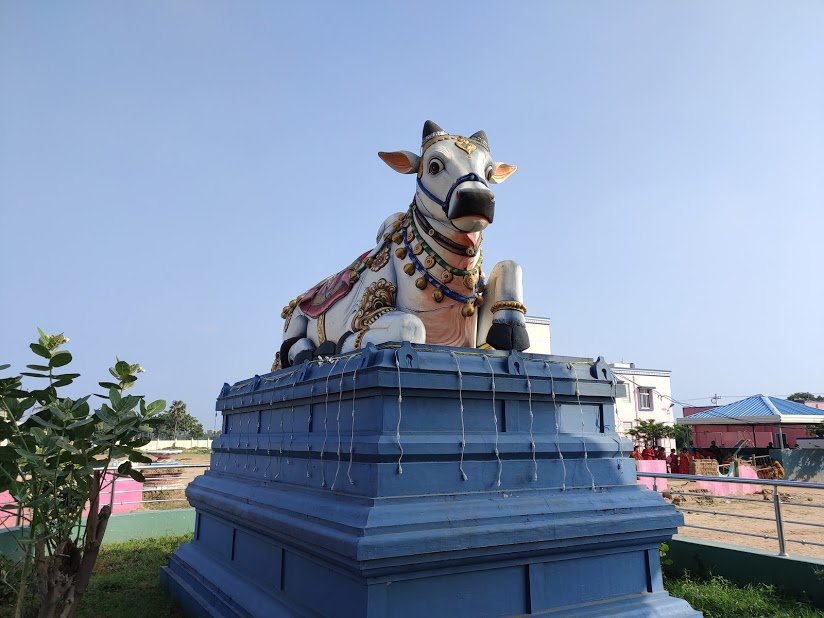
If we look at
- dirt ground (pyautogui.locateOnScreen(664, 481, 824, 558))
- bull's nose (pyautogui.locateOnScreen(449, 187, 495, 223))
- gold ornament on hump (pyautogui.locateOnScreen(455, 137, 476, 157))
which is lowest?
dirt ground (pyautogui.locateOnScreen(664, 481, 824, 558))

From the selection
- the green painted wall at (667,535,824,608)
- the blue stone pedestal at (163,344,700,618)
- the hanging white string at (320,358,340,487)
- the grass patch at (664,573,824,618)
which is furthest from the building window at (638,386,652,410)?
the hanging white string at (320,358,340,487)

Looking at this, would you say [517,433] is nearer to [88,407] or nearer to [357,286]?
[357,286]

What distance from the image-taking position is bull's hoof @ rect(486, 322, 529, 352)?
11.9 ft

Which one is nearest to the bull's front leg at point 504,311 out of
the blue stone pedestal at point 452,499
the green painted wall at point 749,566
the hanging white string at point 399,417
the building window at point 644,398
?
the blue stone pedestal at point 452,499

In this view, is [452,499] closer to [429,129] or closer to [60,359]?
[60,359]

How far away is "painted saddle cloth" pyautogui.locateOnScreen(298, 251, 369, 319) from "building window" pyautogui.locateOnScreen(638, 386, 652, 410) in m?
28.3

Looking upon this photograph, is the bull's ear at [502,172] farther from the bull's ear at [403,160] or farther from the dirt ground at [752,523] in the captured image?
the dirt ground at [752,523]

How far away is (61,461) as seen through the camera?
121 inches

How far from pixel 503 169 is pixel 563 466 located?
2289 millimetres

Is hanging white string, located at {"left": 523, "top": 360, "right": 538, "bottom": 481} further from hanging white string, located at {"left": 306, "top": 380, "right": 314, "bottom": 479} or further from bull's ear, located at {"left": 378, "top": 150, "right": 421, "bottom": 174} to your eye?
bull's ear, located at {"left": 378, "top": 150, "right": 421, "bottom": 174}

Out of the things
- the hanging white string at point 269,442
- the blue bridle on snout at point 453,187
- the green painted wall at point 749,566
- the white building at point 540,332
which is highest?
the white building at point 540,332

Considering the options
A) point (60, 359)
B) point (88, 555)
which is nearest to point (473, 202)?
point (60, 359)

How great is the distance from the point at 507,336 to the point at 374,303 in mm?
920

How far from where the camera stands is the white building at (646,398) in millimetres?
29141
